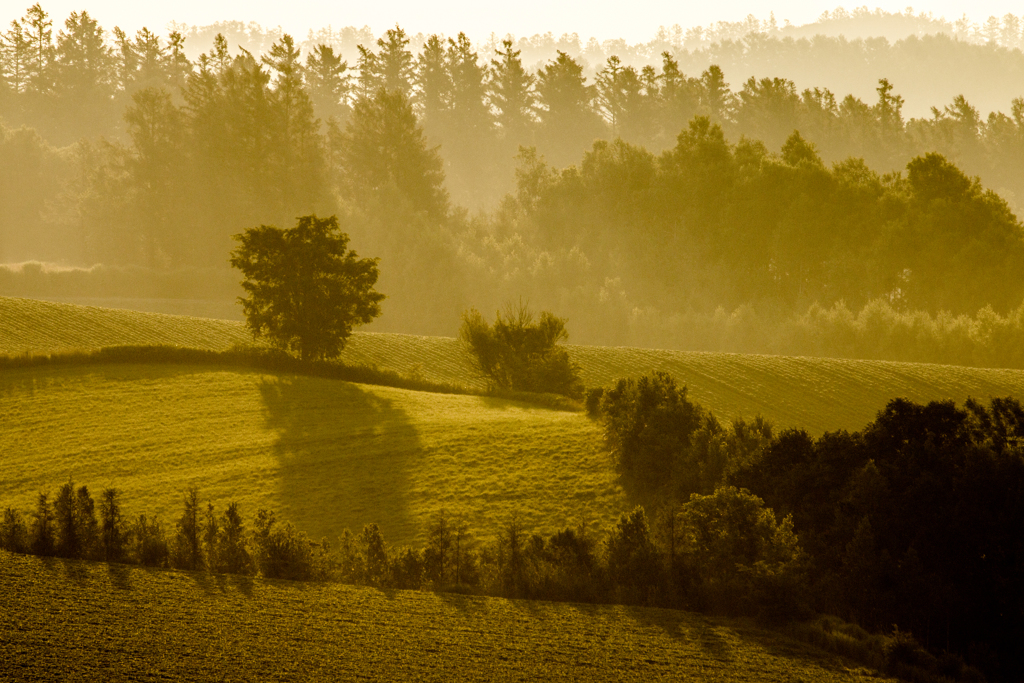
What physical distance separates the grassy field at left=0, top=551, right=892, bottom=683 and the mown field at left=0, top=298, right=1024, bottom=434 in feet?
81.8

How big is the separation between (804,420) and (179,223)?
225 ft

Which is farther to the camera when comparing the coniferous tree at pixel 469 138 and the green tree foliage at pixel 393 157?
the coniferous tree at pixel 469 138

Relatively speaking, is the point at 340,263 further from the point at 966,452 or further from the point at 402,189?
the point at 402,189

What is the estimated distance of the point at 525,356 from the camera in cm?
4453

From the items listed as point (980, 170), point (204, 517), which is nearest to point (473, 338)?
point (204, 517)

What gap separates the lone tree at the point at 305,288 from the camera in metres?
42.5

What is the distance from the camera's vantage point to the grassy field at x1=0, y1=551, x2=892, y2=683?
14.8 m

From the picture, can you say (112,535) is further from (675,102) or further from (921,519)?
(675,102)

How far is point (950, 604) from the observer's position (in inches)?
702

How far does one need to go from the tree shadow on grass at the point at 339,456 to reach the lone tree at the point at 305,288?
3074mm

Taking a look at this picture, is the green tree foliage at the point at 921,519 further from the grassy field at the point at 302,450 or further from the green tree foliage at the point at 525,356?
the green tree foliage at the point at 525,356

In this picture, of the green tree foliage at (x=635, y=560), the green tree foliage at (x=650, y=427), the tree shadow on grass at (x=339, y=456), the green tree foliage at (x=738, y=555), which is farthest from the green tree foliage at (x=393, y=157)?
the green tree foliage at (x=738, y=555)

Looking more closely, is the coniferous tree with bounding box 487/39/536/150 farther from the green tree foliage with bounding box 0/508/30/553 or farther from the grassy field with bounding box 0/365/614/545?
the green tree foliage with bounding box 0/508/30/553

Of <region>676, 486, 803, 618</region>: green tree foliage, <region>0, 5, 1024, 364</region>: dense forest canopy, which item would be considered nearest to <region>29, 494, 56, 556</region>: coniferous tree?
<region>676, 486, 803, 618</region>: green tree foliage
